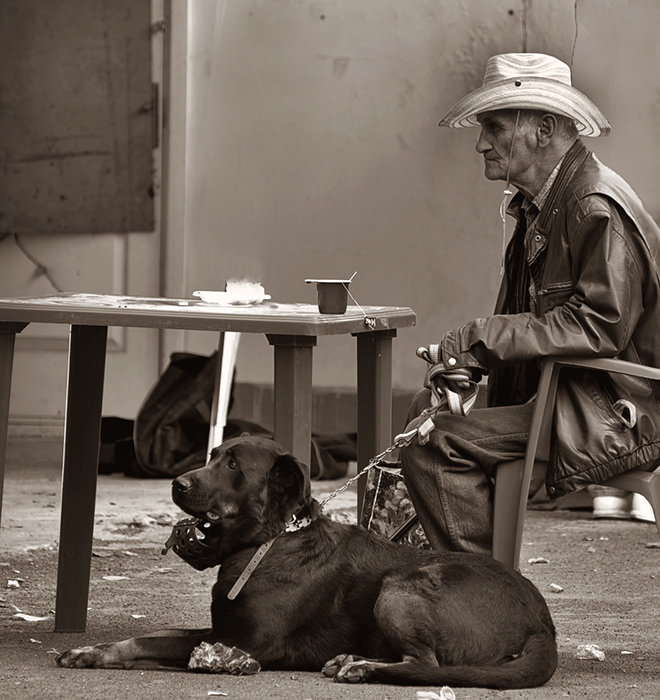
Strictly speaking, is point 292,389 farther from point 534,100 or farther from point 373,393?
point 534,100

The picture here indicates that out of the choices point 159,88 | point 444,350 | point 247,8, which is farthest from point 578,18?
point 444,350

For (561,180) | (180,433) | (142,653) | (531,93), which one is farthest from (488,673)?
(180,433)

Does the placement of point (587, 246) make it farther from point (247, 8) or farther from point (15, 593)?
point (247, 8)

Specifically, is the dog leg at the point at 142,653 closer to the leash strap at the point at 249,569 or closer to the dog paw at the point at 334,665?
the leash strap at the point at 249,569

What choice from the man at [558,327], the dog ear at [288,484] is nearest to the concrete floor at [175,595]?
the dog ear at [288,484]

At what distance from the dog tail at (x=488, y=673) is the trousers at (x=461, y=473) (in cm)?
51

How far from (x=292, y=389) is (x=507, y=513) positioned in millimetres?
693

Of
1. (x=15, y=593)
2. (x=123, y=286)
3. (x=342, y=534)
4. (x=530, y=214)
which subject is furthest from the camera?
(x=123, y=286)

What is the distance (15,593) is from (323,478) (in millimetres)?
2764

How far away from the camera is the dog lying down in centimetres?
355

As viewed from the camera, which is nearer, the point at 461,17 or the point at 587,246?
the point at 587,246

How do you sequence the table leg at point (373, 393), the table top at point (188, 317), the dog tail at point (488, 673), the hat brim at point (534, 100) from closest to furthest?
the dog tail at point (488, 673) < the table top at point (188, 317) < the hat brim at point (534, 100) < the table leg at point (373, 393)

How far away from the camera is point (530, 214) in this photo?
4289 mm

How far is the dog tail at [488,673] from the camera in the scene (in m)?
3.44
